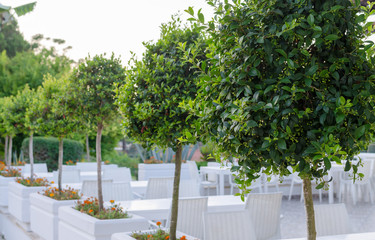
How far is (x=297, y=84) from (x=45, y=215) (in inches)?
184

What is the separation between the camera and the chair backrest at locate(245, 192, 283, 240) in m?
4.27

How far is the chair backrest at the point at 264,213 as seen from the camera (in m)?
4.27

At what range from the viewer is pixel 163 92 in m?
Answer: 3.16

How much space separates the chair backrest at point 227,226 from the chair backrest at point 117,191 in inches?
103

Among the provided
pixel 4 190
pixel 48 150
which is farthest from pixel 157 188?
pixel 48 150

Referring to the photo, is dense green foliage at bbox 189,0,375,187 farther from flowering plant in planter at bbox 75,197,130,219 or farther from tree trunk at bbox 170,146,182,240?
flowering plant in planter at bbox 75,197,130,219

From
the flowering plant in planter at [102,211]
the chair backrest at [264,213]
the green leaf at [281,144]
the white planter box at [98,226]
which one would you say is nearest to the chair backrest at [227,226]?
the chair backrest at [264,213]

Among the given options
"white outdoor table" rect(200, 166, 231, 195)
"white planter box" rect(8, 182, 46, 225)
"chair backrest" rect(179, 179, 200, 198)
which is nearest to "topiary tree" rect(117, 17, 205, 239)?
"chair backrest" rect(179, 179, 200, 198)

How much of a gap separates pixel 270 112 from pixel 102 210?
3180 millimetres

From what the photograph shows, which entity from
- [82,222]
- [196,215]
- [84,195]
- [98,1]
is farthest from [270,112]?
[98,1]

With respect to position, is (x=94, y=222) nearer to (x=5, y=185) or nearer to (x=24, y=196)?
(x=24, y=196)

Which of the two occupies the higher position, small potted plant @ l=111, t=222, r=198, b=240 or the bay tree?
the bay tree

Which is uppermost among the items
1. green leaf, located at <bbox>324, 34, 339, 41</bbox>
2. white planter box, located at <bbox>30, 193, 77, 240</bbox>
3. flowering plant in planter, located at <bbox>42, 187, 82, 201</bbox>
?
green leaf, located at <bbox>324, 34, 339, 41</bbox>

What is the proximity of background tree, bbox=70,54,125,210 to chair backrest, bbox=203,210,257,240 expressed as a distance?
1.54m
